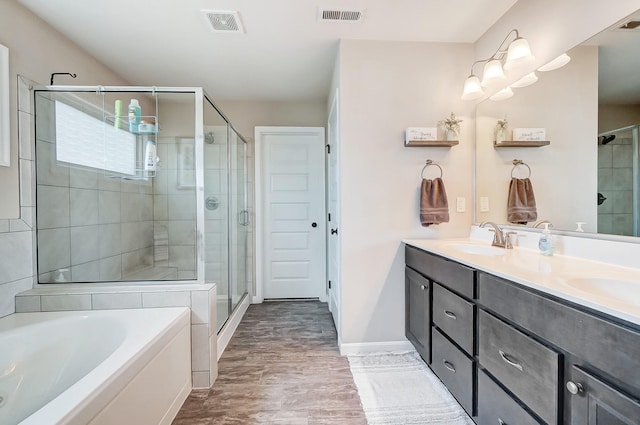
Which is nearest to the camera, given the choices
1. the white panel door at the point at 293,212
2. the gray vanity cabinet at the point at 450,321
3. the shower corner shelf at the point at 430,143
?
the gray vanity cabinet at the point at 450,321

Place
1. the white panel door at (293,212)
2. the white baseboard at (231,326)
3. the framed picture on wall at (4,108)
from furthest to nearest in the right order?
1. the white panel door at (293,212)
2. the white baseboard at (231,326)
3. the framed picture on wall at (4,108)

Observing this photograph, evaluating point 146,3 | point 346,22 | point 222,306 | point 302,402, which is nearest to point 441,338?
point 302,402

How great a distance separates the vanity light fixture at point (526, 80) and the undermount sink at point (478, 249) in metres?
1.04

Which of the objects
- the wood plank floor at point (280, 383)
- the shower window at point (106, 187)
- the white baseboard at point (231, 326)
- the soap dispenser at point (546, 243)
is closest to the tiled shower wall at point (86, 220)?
the shower window at point (106, 187)

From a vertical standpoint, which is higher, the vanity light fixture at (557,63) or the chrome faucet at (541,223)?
the vanity light fixture at (557,63)

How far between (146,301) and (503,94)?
2717 mm

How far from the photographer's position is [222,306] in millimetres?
2299

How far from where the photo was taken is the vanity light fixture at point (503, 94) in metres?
1.85

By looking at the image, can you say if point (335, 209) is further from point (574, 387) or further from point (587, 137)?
point (574, 387)

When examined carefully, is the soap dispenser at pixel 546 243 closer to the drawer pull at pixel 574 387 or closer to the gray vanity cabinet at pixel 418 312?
the gray vanity cabinet at pixel 418 312

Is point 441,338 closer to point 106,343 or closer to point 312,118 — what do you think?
point 106,343

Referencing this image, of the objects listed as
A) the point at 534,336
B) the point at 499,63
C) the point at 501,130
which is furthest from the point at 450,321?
the point at 499,63

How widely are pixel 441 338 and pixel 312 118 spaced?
2.69 meters

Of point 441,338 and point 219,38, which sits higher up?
point 219,38
